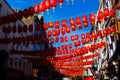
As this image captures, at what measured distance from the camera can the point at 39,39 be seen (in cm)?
2773

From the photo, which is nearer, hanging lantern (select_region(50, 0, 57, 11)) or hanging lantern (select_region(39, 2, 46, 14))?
hanging lantern (select_region(50, 0, 57, 11))

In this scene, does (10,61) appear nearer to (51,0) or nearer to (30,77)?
(30,77)

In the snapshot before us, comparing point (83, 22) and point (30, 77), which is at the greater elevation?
point (83, 22)

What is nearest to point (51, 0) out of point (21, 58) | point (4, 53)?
point (4, 53)

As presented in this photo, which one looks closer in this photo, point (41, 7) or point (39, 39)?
point (41, 7)

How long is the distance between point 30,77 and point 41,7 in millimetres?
27493

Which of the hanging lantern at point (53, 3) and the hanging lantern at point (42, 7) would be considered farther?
the hanging lantern at point (42, 7)

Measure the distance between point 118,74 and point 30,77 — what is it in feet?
73.4

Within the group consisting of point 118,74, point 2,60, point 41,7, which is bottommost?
point 118,74

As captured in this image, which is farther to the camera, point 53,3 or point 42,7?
point 42,7

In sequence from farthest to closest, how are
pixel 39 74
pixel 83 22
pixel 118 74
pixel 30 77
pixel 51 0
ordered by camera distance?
1. pixel 39 74
2. pixel 30 77
3. pixel 118 74
4. pixel 83 22
5. pixel 51 0

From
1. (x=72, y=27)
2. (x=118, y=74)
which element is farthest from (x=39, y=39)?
(x=118, y=74)

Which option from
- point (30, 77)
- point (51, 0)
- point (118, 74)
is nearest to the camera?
point (51, 0)

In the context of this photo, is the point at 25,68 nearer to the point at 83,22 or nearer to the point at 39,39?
the point at 39,39
